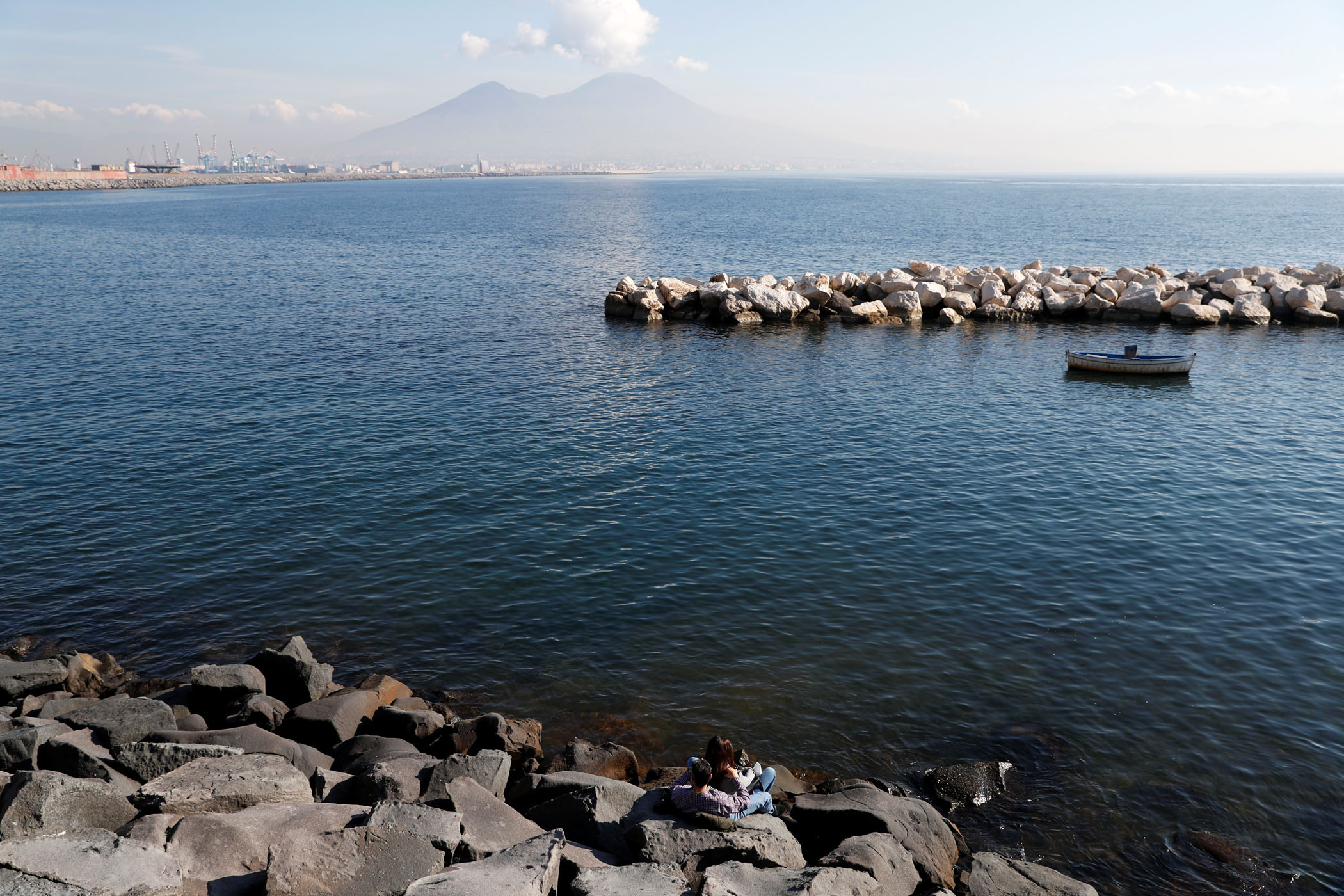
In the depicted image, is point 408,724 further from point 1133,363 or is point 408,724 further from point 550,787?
point 1133,363

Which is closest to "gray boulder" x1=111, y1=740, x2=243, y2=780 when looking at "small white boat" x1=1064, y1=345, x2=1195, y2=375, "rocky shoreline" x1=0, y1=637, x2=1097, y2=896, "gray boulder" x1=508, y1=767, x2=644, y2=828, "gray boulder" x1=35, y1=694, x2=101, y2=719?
"rocky shoreline" x1=0, y1=637, x2=1097, y2=896

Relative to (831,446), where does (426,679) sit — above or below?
below

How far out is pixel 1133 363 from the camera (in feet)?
152

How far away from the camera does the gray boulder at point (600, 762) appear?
16391mm

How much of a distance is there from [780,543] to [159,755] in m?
17.6

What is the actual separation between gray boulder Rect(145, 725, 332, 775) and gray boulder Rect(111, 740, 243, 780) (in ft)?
2.42

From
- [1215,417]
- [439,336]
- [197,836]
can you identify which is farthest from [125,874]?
[439,336]

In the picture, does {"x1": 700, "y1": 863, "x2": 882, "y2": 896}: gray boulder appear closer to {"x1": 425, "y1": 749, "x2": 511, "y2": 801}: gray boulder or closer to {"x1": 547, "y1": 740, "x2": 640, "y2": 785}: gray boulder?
{"x1": 547, "y1": 740, "x2": 640, "y2": 785}: gray boulder

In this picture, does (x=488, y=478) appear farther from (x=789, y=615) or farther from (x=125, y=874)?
(x=125, y=874)

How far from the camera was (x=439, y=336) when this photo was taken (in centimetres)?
5738

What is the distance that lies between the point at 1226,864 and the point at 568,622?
1516cm

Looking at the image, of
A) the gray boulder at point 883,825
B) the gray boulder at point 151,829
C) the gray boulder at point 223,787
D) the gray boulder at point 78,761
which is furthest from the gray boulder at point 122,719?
the gray boulder at point 883,825

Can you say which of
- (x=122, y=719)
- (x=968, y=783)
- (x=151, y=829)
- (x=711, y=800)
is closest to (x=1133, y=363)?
(x=968, y=783)

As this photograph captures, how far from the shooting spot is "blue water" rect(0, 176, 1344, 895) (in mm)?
18094
